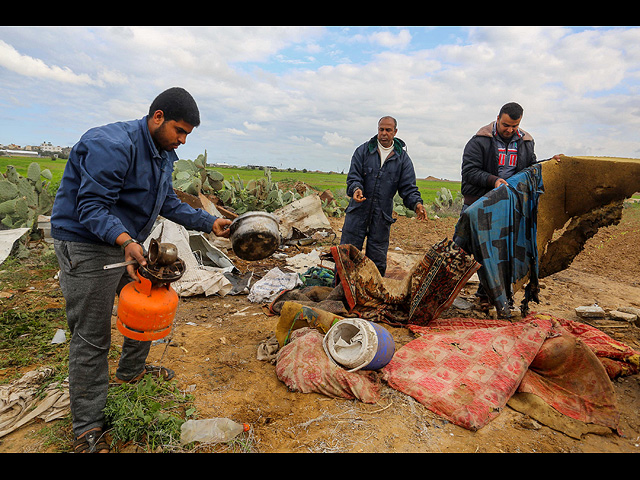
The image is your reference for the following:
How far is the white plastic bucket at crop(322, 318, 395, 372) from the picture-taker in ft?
8.84

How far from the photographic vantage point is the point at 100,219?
1867 millimetres

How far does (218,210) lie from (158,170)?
19.2 ft

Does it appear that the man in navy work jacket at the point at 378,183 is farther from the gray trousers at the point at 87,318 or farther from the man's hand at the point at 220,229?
the gray trousers at the point at 87,318

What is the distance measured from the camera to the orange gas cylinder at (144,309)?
2010 millimetres

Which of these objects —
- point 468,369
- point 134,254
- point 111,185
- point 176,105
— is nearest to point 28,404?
point 134,254

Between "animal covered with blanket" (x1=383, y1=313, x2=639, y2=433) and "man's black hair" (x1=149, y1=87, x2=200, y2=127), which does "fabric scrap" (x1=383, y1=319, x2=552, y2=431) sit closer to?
"animal covered with blanket" (x1=383, y1=313, x2=639, y2=433)

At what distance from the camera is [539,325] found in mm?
2938

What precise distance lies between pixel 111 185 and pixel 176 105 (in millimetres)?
544

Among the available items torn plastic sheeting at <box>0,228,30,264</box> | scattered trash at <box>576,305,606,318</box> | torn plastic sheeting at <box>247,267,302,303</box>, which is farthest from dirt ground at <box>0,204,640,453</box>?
torn plastic sheeting at <box>0,228,30,264</box>

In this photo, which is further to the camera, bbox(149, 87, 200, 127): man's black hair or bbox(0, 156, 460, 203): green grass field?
bbox(0, 156, 460, 203): green grass field

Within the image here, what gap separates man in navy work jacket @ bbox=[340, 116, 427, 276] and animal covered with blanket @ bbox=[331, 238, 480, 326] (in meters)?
0.71

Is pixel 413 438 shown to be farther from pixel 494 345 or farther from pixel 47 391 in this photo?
pixel 47 391

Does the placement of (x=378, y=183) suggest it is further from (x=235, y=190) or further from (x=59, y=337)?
(x=235, y=190)

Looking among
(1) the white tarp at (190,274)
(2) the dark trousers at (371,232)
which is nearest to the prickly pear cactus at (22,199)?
(1) the white tarp at (190,274)
